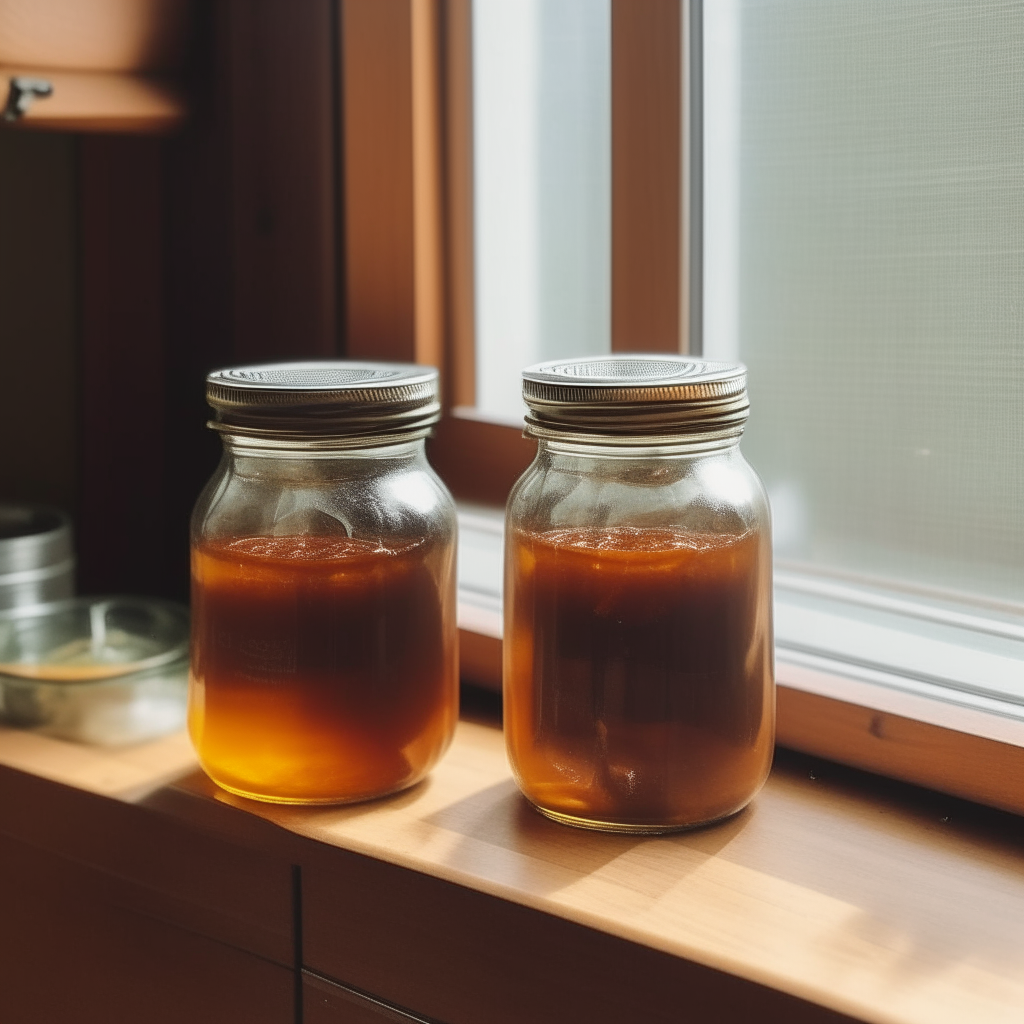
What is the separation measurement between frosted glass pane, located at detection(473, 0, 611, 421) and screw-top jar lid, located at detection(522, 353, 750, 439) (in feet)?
1.05

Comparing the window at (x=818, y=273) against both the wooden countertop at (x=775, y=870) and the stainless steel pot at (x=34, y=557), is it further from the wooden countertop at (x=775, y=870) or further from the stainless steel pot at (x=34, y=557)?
the stainless steel pot at (x=34, y=557)

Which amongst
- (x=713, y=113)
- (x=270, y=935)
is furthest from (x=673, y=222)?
(x=270, y=935)

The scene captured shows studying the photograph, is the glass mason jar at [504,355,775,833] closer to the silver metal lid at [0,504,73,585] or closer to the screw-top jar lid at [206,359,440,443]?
the screw-top jar lid at [206,359,440,443]

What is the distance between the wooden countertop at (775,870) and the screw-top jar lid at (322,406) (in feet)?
0.66

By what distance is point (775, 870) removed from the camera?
0.67 metres

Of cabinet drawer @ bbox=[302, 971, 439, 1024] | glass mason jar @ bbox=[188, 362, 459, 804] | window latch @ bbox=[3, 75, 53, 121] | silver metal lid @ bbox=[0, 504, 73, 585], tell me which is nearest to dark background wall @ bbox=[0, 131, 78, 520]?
silver metal lid @ bbox=[0, 504, 73, 585]

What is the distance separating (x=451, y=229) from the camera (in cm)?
107

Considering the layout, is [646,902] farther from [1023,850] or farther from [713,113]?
[713,113]

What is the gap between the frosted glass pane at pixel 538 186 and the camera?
99 cm

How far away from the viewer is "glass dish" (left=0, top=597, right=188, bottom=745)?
871 mm

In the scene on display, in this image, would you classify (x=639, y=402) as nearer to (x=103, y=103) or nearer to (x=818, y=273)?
(x=818, y=273)

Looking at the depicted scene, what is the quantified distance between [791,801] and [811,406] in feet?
0.89

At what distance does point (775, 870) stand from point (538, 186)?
0.56 metres

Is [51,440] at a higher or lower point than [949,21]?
lower
